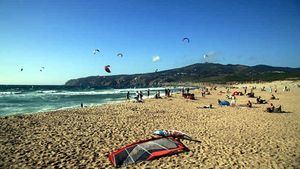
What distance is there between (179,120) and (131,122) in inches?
137

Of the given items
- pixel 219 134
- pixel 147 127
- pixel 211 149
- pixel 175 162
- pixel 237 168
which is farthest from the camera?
pixel 147 127

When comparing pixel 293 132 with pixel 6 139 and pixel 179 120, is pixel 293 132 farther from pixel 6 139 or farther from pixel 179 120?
pixel 6 139

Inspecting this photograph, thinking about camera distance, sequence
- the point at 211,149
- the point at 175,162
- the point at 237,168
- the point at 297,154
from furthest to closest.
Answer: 1. the point at 211,149
2. the point at 297,154
3. the point at 175,162
4. the point at 237,168

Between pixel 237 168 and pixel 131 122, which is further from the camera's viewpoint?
pixel 131 122

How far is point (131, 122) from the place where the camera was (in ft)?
53.4

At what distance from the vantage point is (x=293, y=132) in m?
13.1

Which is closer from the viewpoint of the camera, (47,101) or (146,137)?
(146,137)

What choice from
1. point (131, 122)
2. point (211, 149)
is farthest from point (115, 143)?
point (131, 122)

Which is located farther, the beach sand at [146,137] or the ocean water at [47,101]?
the ocean water at [47,101]

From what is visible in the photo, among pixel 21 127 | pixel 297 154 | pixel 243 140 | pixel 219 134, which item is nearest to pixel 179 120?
pixel 219 134

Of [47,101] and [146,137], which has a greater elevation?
[47,101]

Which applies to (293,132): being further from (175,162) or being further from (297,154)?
(175,162)

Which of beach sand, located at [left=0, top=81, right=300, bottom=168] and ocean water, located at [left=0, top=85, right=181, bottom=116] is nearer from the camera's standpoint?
beach sand, located at [left=0, top=81, right=300, bottom=168]

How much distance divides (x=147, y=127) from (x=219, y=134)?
426 centimetres
